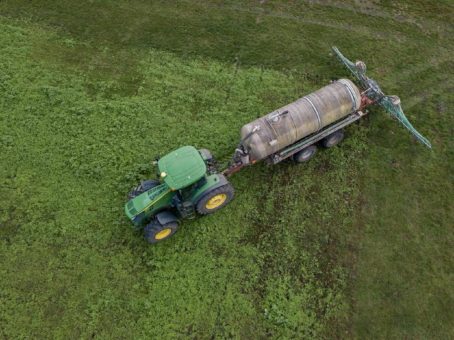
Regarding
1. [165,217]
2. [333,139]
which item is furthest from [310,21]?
[165,217]

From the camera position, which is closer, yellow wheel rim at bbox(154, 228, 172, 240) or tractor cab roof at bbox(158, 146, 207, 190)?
tractor cab roof at bbox(158, 146, 207, 190)

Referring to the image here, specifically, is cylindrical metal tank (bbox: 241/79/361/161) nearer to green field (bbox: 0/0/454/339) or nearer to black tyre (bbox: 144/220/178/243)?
green field (bbox: 0/0/454/339)

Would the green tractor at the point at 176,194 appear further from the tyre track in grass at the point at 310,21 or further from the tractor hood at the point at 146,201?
the tyre track in grass at the point at 310,21

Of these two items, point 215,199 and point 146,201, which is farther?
point 215,199

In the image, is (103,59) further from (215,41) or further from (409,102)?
(409,102)

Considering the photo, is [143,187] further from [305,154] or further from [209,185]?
[305,154]

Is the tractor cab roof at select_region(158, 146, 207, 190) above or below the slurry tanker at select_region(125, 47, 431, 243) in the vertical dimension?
above

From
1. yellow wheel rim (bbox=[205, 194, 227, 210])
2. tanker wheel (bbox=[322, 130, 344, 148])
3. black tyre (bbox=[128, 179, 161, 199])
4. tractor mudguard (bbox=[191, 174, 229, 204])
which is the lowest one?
tanker wheel (bbox=[322, 130, 344, 148])

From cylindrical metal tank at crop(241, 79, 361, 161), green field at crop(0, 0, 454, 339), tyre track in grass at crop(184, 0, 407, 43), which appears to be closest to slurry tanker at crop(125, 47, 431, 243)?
cylindrical metal tank at crop(241, 79, 361, 161)
